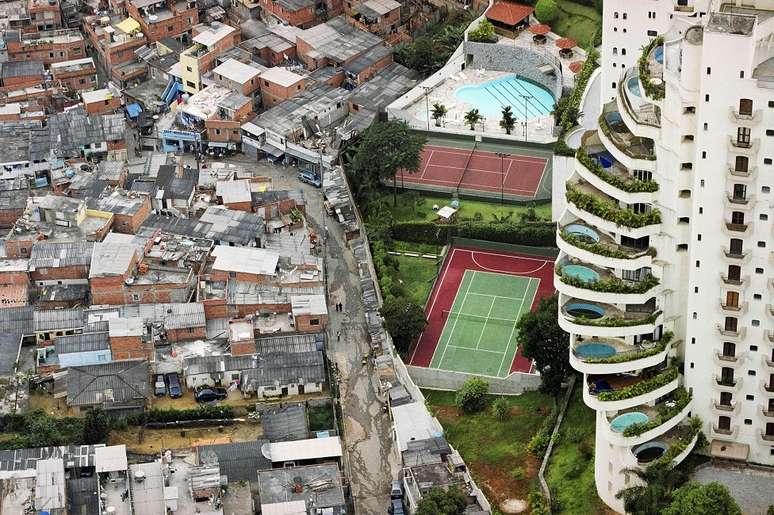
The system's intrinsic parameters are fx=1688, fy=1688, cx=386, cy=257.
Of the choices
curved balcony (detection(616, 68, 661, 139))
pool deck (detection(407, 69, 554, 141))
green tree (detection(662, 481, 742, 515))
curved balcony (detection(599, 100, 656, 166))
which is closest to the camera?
green tree (detection(662, 481, 742, 515))

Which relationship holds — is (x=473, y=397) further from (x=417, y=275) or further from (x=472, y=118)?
(x=472, y=118)

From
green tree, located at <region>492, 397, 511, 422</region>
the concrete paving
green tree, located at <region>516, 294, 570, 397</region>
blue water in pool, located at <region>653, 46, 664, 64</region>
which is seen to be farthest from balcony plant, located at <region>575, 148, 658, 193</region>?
the concrete paving

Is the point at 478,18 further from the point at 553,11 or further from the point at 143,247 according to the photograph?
the point at 143,247

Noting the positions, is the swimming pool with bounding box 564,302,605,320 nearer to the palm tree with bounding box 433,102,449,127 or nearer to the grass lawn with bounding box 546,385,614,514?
the grass lawn with bounding box 546,385,614,514

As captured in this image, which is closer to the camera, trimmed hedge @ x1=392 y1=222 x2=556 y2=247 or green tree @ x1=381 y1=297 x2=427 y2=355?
green tree @ x1=381 y1=297 x2=427 y2=355

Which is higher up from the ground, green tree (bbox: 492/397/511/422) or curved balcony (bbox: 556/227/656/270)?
curved balcony (bbox: 556/227/656/270)

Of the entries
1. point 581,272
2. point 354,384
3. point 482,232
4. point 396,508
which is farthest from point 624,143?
point 482,232

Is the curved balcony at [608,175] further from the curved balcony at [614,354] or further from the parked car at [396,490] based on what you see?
the parked car at [396,490]
